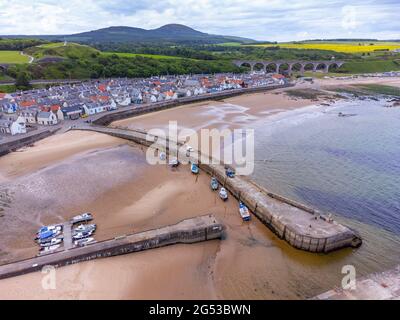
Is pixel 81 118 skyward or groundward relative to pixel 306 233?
skyward

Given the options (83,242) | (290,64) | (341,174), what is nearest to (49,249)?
(83,242)

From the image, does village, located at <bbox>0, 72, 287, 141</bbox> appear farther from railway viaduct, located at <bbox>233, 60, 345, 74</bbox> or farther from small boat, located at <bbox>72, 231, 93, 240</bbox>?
railway viaduct, located at <bbox>233, 60, 345, 74</bbox>

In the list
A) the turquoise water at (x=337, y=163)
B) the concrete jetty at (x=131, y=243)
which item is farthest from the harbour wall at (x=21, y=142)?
the turquoise water at (x=337, y=163)

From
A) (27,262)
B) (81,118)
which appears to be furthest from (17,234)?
(81,118)

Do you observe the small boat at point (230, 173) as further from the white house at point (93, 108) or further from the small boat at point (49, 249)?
the white house at point (93, 108)
